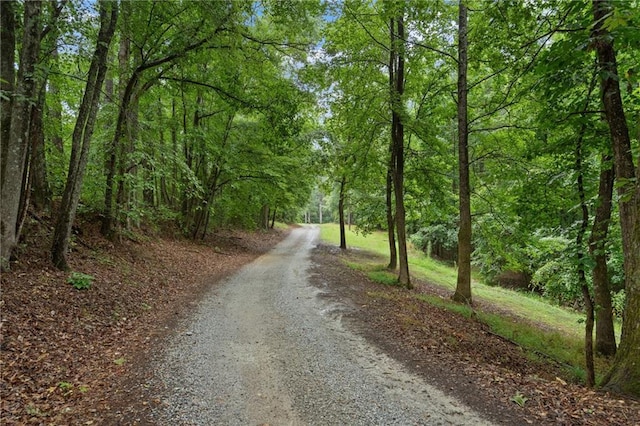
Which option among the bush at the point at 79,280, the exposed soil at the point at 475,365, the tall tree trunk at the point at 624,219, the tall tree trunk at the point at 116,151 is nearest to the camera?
the exposed soil at the point at 475,365

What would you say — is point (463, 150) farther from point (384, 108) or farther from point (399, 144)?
point (384, 108)

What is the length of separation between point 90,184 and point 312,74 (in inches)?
287

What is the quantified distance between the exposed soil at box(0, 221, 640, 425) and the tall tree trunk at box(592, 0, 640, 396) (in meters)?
0.42

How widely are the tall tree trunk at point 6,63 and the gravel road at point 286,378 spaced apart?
15.1 feet

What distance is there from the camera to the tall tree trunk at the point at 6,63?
6070mm

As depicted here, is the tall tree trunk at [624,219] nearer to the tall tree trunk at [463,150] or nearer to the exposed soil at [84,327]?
the tall tree trunk at [463,150]

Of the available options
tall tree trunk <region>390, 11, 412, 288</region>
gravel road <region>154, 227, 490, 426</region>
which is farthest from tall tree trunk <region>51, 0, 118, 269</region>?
tall tree trunk <region>390, 11, 412, 288</region>

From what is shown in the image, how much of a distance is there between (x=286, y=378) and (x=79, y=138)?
6824 millimetres

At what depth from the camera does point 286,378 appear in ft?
15.5

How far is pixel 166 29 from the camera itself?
9.20 m

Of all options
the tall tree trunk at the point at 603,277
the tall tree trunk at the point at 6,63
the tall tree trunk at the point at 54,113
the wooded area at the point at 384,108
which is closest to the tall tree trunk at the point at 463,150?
the wooded area at the point at 384,108

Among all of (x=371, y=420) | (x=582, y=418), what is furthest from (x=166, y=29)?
(x=582, y=418)

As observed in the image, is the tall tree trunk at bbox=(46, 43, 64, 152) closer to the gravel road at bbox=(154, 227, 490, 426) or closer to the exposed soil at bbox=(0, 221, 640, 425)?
the exposed soil at bbox=(0, 221, 640, 425)

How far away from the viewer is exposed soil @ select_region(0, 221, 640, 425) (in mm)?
3982
